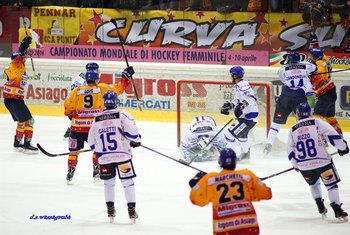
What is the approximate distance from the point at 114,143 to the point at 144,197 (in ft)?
5.13

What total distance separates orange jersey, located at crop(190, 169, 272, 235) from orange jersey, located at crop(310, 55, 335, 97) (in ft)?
18.2

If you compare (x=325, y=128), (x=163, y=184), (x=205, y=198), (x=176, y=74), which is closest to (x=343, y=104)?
(x=176, y=74)

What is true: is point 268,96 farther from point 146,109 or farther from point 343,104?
point 146,109

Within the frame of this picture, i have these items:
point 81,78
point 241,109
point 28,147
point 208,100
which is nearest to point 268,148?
point 241,109

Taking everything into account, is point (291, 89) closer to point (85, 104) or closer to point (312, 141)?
point (85, 104)

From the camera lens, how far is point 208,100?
44.7 feet

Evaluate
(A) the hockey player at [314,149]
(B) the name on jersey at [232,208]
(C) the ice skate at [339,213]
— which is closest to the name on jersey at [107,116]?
(A) the hockey player at [314,149]

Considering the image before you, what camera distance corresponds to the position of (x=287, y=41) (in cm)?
1473

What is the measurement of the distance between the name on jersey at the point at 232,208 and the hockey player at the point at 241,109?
480cm

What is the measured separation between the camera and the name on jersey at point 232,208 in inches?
297

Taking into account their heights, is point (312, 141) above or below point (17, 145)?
above

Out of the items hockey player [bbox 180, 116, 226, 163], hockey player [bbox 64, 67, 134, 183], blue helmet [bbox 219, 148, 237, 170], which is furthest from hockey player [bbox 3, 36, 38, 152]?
blue helmet [bbox 219, 148, 237, 170]

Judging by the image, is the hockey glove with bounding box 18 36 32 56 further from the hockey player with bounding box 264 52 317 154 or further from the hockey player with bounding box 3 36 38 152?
the hockey player with bounding box 264 52 317 154

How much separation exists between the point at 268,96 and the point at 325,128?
13.3 feet
